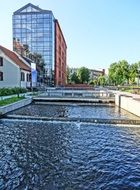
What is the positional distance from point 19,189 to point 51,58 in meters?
62.1

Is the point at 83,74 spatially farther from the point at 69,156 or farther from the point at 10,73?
the point at 69,156

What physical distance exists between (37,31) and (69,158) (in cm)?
5936

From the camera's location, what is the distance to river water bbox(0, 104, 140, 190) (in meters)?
9.32

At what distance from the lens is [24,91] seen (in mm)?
43219

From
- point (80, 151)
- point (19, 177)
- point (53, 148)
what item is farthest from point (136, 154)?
point (19, 177)

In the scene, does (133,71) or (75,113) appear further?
(133,71)

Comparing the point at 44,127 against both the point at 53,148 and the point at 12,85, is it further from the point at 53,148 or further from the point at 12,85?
the point at 12,85

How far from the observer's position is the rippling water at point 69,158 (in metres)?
9.33

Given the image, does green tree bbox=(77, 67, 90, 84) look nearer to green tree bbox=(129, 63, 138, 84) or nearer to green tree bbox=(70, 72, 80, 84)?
green tree bbox=(70, 72, 80, 84)

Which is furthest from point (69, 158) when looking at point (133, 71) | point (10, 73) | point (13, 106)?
point (133, 71)

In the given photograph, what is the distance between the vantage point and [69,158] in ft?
39.3

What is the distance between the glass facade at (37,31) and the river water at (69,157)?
5137 cm

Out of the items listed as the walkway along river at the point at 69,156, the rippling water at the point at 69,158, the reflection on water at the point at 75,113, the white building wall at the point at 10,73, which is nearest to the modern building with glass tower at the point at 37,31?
the white building wall at the point at 10,73

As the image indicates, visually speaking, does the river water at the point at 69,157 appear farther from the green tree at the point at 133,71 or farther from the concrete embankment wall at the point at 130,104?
the green tree at the point at 133,71
